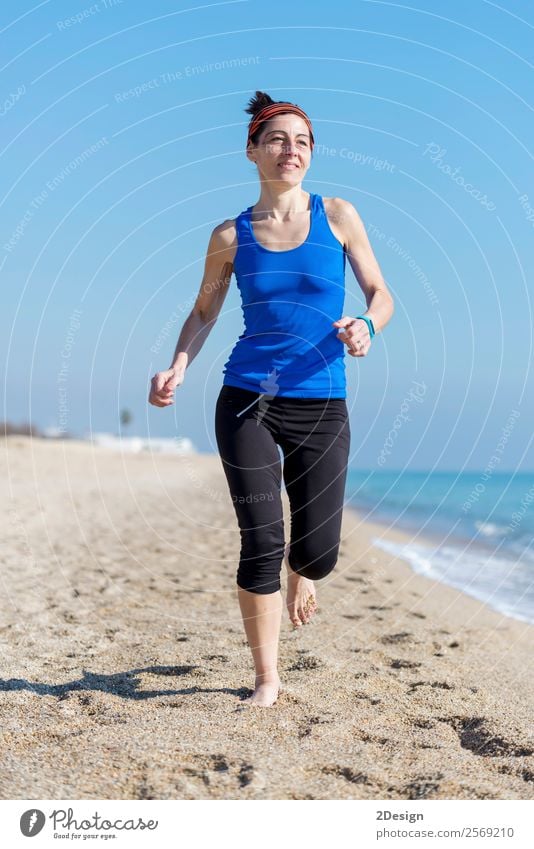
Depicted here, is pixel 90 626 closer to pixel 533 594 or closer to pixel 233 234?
pixel 233 234

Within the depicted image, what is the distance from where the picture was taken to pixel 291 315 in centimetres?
430

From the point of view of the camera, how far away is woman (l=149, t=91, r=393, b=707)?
4.29m

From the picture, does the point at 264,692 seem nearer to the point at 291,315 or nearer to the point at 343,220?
the point at 291,315

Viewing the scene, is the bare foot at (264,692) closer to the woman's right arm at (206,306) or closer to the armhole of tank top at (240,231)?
the woman's right arm at (206,306)

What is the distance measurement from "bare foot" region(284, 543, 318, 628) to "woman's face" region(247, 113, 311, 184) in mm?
1978

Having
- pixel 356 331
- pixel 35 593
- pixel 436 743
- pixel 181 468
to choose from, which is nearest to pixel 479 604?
pixel 35 593

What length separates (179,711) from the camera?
4348 mm

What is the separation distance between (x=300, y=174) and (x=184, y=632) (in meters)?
3.52

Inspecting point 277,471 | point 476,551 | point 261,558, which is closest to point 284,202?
point 277,471

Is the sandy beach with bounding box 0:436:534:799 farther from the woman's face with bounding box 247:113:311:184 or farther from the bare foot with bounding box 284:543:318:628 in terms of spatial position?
the woman's face with bounding box 247:113:311:184

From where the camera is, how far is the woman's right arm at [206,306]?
437 centimetres

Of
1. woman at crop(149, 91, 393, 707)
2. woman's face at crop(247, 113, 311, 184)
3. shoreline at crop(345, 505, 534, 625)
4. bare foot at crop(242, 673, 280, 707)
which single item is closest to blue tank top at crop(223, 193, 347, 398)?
woman at crop(149, 91, 393, 707)

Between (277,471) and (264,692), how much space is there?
44.7 inches
